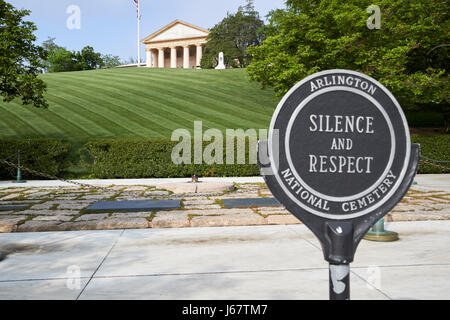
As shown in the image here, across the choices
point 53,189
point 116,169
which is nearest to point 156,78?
point 116,169

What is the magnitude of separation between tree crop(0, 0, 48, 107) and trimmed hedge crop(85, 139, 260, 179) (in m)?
4.57

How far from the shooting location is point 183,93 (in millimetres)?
40156

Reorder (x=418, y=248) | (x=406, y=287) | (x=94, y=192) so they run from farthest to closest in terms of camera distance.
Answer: (x=94, y=192) → (x=418, y=248) → (x=406, y=287)

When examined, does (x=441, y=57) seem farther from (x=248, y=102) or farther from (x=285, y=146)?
(x=285, y=146)

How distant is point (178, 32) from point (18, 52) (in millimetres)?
71188

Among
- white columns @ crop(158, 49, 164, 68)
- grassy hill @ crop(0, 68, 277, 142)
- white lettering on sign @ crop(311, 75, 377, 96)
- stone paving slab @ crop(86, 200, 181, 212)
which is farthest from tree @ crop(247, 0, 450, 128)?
white columns @ crop(158, 49, 164, 68)

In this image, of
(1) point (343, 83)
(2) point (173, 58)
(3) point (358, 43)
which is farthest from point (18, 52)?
(2) point (173, 58)

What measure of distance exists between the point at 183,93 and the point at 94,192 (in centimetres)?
2941

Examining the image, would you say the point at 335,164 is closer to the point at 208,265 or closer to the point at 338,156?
the point at 338,156

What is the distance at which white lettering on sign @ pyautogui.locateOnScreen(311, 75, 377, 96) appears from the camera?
73.5 inches

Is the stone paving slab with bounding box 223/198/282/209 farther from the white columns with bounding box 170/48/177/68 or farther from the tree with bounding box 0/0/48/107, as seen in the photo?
the white columns with bounding box 170/48/177/68

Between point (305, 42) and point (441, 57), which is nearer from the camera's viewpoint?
point (305, 42)

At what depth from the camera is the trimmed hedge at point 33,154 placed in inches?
631

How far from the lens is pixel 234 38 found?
7119cm
